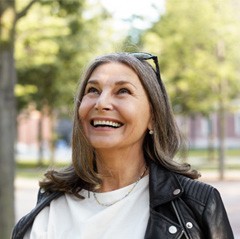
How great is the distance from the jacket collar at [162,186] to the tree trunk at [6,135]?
17.1 feet

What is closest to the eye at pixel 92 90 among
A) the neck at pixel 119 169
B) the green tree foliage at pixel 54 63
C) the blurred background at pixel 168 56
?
the neck at pixel 119 169

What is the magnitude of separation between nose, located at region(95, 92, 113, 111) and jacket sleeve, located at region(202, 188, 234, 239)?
0.45m

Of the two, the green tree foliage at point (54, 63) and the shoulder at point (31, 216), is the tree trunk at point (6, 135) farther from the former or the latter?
the green tree foliage at point (54, 63)

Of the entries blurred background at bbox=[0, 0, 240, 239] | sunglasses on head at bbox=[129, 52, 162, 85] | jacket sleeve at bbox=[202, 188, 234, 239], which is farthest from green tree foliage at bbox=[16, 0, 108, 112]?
jacket sleeve at bbox=[202, 188, 234, 239]

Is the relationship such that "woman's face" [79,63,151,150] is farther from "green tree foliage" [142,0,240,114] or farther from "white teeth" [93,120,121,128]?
"green tree foliage" [142,0,240,114]

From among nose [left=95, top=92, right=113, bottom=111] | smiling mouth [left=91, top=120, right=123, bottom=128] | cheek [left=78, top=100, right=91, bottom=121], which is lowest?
smiling mouth [left=91, top=120, right=123, bottom=128]

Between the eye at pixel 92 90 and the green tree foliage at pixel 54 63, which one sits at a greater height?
the eye at pixel 92 90

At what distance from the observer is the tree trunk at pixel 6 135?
Result: 7.25 metres

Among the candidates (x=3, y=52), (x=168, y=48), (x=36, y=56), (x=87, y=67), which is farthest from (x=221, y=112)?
(x=87, y=67)

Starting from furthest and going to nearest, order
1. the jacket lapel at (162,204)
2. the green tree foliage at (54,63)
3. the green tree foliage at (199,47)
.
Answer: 1. the green tree foliage at (54,63)
2. the green tree foliage at (199,47)
3. the jacket lapel at (162,204)

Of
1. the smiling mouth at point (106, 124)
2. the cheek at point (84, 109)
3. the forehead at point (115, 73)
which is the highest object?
the forehead at point (115, 73)

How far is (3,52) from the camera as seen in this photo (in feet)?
23.9

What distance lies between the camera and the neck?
2.22m

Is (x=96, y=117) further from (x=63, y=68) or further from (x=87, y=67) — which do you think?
(x=63, y=68)
